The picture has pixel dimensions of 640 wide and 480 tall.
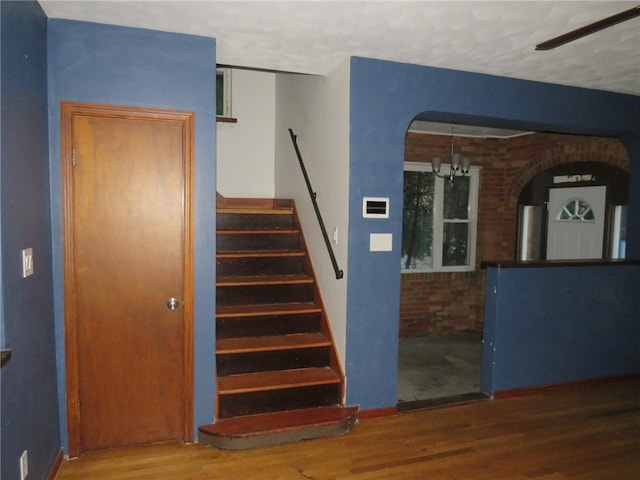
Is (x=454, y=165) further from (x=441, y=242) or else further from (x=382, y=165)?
(x=382, y=165)

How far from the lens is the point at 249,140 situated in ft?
16.9

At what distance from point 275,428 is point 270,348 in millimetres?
568

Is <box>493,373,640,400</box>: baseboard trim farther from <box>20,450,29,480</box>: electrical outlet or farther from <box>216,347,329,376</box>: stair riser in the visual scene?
<box>20,450,29,480</box>: electrical outlet

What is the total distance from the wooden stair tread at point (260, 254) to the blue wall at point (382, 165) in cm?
97

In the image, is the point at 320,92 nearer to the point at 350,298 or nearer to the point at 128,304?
the point at 350,298

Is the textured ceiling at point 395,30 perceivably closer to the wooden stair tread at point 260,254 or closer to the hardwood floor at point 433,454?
the wooden stair tread at point 260,254

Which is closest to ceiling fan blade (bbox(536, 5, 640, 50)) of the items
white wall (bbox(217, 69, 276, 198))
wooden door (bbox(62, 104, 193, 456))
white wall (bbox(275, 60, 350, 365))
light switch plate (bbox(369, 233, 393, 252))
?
white wall (bbox(275, 60, 350, 365))

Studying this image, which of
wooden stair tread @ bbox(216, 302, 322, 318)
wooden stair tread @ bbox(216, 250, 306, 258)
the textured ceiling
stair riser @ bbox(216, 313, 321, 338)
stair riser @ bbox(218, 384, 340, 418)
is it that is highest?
the textured ceiling

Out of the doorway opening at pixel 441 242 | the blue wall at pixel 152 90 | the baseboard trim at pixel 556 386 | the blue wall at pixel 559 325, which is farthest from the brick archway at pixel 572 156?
the blue wall at pixel 152 90

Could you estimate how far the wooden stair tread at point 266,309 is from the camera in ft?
10.7

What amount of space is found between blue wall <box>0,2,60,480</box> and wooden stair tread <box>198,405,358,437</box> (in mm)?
973

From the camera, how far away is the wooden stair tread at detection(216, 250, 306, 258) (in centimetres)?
374

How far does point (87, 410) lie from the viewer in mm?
2611

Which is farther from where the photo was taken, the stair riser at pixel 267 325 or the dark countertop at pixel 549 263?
the dark countertop at pixel 549 263
